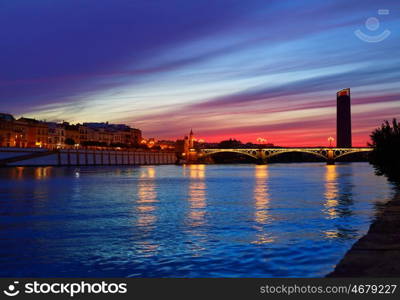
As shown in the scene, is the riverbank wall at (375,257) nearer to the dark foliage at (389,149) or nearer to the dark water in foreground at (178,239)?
the dark water in foreground at (178,239)

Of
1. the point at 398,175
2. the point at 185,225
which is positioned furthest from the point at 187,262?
the point at 398,175

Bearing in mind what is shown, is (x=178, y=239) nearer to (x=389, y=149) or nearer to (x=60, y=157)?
(x=389, y=149)

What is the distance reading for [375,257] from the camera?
13.1 meters

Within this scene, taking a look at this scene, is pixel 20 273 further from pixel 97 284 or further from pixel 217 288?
pixel 217 288

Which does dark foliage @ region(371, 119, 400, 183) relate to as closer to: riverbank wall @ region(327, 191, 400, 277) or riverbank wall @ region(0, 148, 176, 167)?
riverbank wall @ region(327, 191, 400, 277)

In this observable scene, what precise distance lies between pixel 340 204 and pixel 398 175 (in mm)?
9301

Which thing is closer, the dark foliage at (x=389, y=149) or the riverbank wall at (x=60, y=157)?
the dark foliage at (x=389, y=149)

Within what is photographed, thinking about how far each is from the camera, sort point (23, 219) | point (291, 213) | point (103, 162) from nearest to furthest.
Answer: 1. point (23, 219)
2. point (291, 213)
3. point (103, 162)

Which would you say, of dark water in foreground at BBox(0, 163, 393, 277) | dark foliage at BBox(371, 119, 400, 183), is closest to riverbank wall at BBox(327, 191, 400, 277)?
dark water in foreground at BBox(0, 163, 393, 277)

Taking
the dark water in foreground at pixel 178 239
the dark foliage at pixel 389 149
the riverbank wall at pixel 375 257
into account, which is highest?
the dark foliage at pixel 389 149

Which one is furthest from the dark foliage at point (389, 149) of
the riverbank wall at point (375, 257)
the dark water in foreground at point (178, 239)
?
the riverbank wall at point (375, 257)

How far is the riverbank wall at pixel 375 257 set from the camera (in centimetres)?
1146

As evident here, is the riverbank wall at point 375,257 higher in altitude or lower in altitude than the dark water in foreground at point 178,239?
higher

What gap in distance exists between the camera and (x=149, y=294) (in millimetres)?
10617
